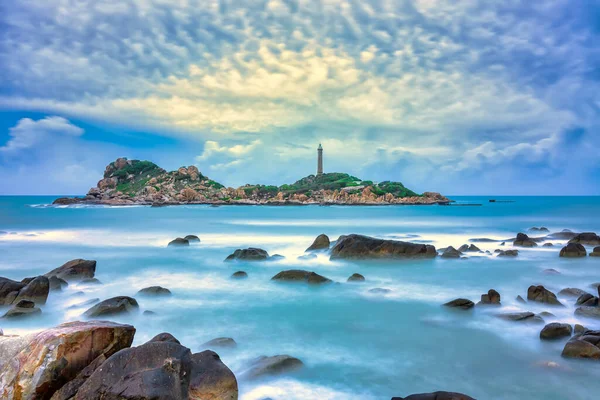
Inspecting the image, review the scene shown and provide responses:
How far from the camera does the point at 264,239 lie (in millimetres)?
29750

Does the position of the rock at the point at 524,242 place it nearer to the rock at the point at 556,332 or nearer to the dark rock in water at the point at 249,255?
the dark rock in water at the point at 249,255

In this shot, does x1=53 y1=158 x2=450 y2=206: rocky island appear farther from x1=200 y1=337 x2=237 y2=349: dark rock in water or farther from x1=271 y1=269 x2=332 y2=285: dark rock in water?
x1=200 y1=337 x2=237 y2=349: dark rock in water

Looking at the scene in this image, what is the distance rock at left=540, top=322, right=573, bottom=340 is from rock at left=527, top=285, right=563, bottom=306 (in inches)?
109

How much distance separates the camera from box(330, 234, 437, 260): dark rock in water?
18.3 metres

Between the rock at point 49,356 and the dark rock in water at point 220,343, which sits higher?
the rock at point 49,356

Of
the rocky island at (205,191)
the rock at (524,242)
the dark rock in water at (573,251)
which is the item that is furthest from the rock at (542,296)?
the rocky island at (205,191)

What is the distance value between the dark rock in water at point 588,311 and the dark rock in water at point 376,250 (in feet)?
28.6

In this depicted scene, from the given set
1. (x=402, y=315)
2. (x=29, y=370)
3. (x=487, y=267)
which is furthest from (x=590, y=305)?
(x=29, y=370)

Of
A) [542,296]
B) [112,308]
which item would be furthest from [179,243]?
[542,296]

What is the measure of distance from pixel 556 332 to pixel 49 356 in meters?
9.01

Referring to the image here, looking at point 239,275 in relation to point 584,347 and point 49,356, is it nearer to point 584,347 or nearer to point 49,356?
point 49,356

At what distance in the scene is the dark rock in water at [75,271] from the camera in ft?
44.8

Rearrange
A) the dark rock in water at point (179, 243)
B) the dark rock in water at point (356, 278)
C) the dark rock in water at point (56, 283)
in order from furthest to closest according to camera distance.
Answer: the dark rock in water at point (179, 243) → the dark rock in water at point (356, 278) → the dark rock in water at point (56, 283)

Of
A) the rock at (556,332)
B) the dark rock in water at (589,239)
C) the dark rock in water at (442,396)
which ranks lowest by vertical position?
the rock at (556,332)
